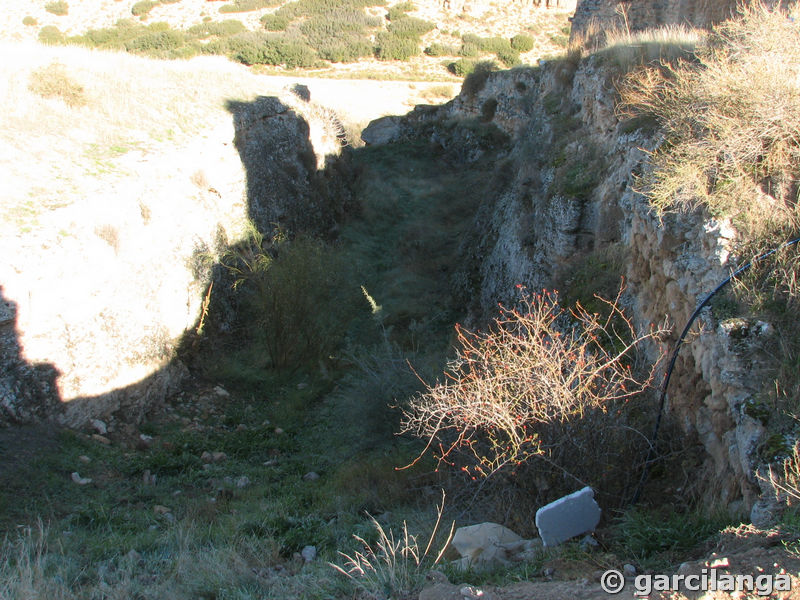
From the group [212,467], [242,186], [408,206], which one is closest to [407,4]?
[408,206]

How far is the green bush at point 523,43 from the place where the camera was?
34.6m

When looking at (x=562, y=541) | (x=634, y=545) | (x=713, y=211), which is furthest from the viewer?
(x=713, y=211)

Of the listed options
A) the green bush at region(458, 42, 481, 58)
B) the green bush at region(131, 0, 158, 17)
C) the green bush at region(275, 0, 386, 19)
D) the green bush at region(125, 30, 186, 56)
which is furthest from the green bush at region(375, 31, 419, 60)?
the green bush at region(131, 0, 158, 17)

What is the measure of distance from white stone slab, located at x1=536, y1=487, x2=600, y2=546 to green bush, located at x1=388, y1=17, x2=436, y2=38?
37185 millimetres

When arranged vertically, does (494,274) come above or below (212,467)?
above

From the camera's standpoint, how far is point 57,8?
36.2m

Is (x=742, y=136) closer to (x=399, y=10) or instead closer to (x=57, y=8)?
(x=399, y=10)

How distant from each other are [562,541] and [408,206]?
47.0ft

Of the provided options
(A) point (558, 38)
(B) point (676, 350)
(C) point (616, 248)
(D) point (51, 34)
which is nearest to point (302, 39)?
(D) point (51, 34)

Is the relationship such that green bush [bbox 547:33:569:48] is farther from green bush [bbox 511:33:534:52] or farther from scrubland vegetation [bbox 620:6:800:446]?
scrubland vegetation [bbox 620:6:800:446]

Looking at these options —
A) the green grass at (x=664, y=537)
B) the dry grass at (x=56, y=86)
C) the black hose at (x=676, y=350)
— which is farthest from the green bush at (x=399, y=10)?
the green grass at (x=664, y=537)

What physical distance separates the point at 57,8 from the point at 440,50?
78.9 ft

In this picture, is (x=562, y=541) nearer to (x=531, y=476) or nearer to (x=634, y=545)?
(x=634, y=545)

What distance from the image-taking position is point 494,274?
1070 centimetres
